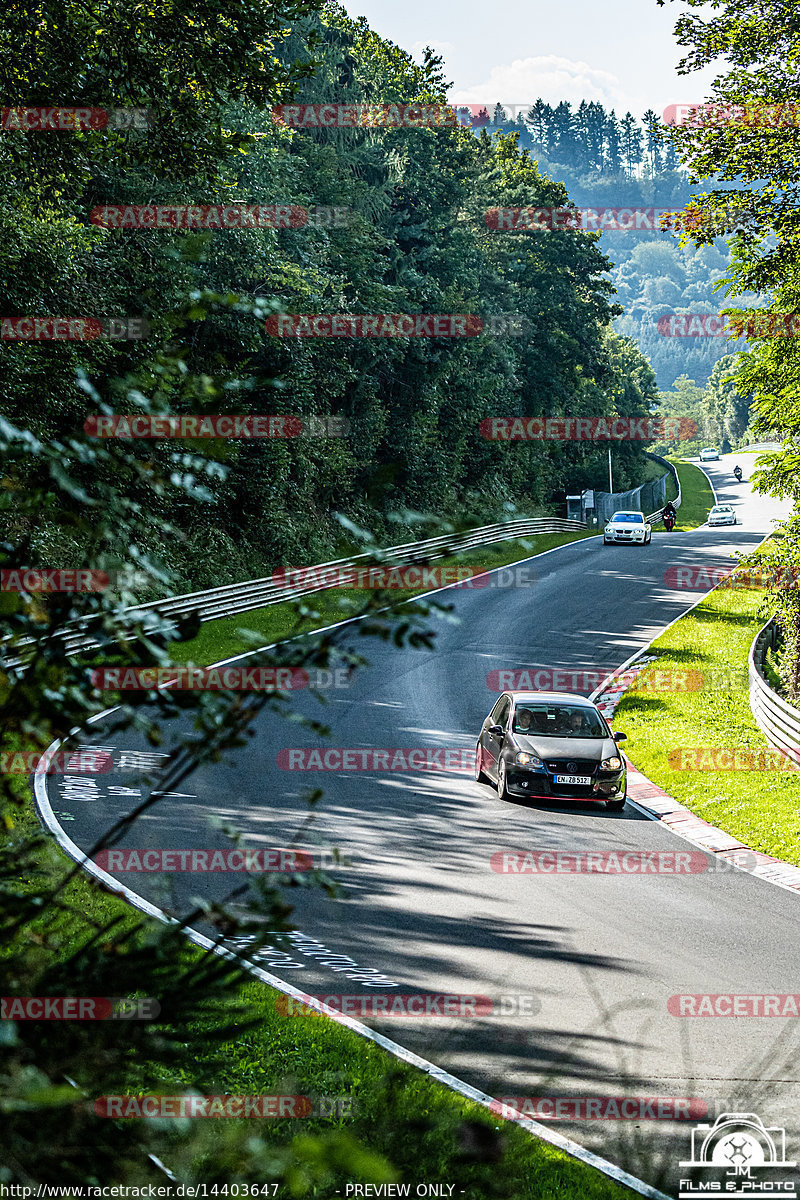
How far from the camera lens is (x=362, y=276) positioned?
40719mm

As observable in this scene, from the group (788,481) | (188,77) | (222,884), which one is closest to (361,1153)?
(222,884)

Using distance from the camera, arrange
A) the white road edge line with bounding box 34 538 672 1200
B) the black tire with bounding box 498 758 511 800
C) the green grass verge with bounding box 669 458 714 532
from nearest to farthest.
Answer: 1. the white road edge line with bounding box 34 538 672 1200
2. the black tire with bounding box 498 758 511 800
3. the green grass verge with bounding box 669 458 714 532

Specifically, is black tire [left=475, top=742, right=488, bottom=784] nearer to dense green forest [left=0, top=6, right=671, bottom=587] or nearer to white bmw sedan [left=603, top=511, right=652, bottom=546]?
dense green forest [left=0, top=6, right=671, bottom=587]

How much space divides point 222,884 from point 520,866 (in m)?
3.66

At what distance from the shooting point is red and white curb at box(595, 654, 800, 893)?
41.5 ft

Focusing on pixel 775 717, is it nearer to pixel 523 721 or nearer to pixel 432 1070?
pixel 523 721

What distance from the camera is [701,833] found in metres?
14.4

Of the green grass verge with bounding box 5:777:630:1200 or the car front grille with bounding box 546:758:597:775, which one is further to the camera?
the car front grille with bounding box 546:758:597:775

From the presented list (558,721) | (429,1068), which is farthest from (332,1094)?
(558,721)

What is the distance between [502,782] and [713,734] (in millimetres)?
6140

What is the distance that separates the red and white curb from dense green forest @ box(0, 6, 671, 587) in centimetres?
604

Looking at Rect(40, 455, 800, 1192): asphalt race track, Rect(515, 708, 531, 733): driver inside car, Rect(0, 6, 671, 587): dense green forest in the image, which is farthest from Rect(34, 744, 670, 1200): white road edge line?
Rect(515, 708, 531, 733): driver inside car

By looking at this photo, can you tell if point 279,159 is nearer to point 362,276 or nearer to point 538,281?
point 362,276

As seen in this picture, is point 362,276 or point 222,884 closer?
point 222,884
